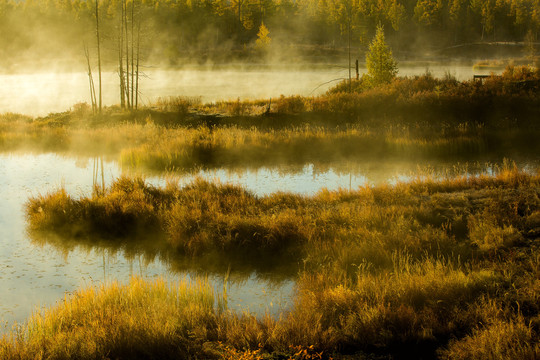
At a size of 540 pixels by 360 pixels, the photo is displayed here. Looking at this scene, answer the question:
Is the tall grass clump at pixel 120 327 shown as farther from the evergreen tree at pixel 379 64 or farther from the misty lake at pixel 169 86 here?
the misty lake at pixel 169 86

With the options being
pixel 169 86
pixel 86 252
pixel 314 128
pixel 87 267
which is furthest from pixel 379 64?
pixel 87 267

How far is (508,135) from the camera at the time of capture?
19062 mm

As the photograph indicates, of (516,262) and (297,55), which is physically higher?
(297,55)

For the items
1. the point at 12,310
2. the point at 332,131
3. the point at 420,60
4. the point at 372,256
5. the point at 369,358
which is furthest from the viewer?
the point at 420,60

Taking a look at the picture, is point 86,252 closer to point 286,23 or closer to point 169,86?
point 169,86

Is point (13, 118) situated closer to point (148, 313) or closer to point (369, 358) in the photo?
point (148, 313)

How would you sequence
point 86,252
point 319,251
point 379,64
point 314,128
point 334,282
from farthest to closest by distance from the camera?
point 379,64 → point 314,128 → point 86,252 → point 319,251 → point 334,282

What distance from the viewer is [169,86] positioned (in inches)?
1753

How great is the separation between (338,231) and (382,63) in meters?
21.4

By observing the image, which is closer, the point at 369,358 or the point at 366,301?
the point at 369,358

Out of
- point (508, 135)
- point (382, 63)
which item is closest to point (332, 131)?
point (508, 135)

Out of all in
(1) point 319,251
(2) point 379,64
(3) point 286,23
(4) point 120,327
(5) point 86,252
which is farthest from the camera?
(3) point 286,23

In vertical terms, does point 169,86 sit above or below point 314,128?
above

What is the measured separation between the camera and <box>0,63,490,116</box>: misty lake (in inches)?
1377
